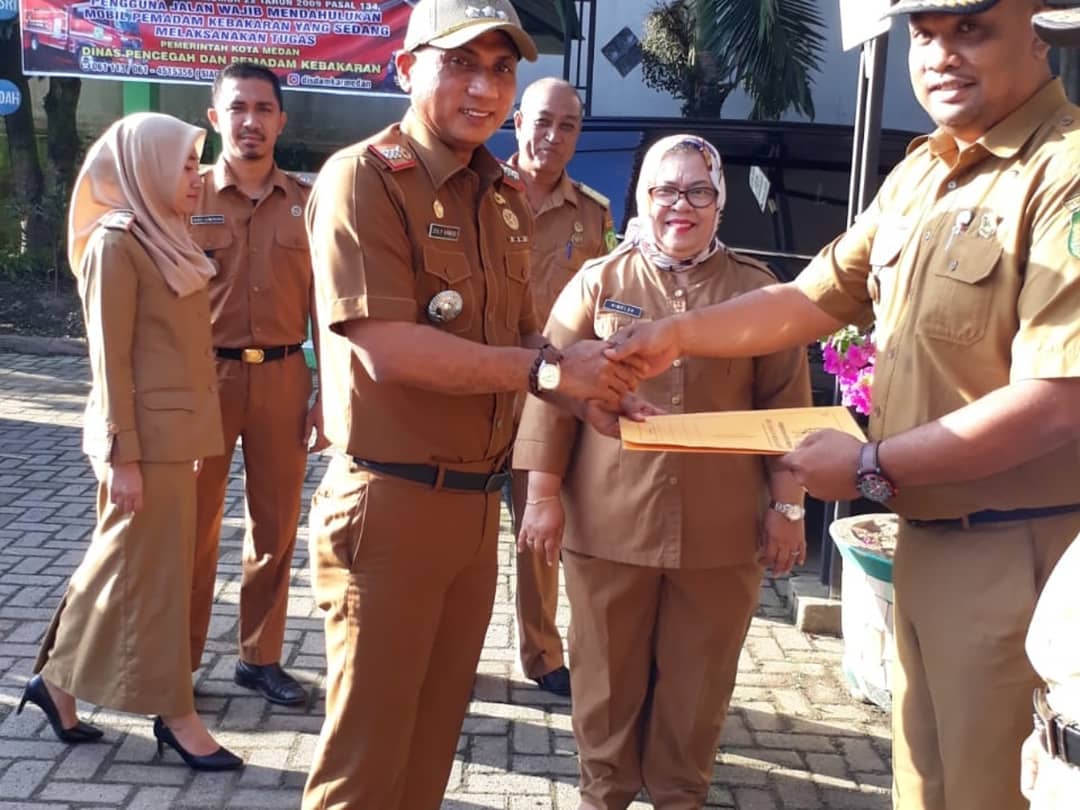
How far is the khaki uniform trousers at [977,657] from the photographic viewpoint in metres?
2.13

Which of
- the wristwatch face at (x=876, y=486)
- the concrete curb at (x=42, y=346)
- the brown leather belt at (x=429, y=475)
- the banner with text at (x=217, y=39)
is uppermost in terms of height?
the banner with text at (x=217, y=39)

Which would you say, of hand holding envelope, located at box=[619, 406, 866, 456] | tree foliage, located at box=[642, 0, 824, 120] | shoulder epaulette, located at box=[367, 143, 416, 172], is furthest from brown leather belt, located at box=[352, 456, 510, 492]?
tree foliage, located at box=[642, 0, 824, 120]

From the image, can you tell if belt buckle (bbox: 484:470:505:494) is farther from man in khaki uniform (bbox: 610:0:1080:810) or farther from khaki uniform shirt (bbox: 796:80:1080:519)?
khaki uniform shirt (bbox: 796:80:1080:519)

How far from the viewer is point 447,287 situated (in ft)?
8.16

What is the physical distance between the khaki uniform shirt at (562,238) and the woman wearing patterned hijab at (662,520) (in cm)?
117

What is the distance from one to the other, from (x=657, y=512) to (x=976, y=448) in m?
1.12

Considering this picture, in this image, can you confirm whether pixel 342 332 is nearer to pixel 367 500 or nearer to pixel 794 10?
pixel 367 500

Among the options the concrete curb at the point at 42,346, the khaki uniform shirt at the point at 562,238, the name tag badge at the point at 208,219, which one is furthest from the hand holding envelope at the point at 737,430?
the concrete curb at the point at 42,346

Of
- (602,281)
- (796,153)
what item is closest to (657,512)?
(602,281)

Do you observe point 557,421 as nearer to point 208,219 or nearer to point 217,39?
point 208,219

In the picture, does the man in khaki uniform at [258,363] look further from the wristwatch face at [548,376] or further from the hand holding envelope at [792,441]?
the hand holding envelope at [792,441]

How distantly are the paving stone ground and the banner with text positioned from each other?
5553 millimetres

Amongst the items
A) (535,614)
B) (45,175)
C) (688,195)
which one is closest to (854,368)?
(688,195)

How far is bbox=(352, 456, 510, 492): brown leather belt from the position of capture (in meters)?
2.48
